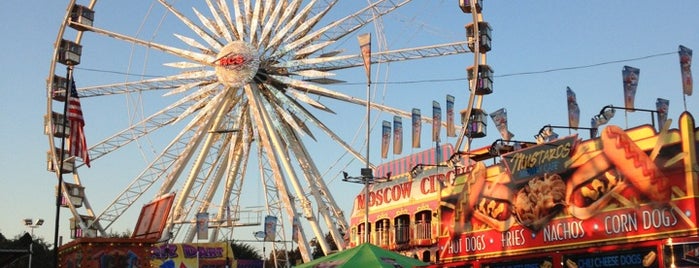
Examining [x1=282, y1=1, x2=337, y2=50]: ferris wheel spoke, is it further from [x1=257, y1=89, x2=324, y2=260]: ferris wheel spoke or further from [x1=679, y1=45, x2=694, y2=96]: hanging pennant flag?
[x1=679, y1=45, x2=694, y2=96]: hanging pennant flag

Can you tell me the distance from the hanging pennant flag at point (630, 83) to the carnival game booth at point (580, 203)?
11.0 feet

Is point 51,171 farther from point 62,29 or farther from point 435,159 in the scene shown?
point 435,159

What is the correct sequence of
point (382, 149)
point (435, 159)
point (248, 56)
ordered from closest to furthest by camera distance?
point (435, 159) < point (382, 149) < point (248, 56)

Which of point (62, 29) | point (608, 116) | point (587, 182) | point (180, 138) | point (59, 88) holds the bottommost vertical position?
point (587, 182)

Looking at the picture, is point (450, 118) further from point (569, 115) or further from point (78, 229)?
point (78, 229)

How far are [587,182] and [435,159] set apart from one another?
14776mm

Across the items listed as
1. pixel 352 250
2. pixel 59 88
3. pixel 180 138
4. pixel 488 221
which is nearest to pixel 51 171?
pixel 59 88

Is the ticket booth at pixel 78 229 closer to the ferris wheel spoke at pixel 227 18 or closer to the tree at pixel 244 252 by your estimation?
the ferris wheel spoke at pixel 227 18

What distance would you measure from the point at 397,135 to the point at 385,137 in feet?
1.93

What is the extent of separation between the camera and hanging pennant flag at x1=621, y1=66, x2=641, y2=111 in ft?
83.8

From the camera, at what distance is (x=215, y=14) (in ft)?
145

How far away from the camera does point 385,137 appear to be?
39.8 metres

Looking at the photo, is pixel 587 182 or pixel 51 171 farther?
pixel 51 171

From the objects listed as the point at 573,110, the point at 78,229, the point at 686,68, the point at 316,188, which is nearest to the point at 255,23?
the point at 316,188
